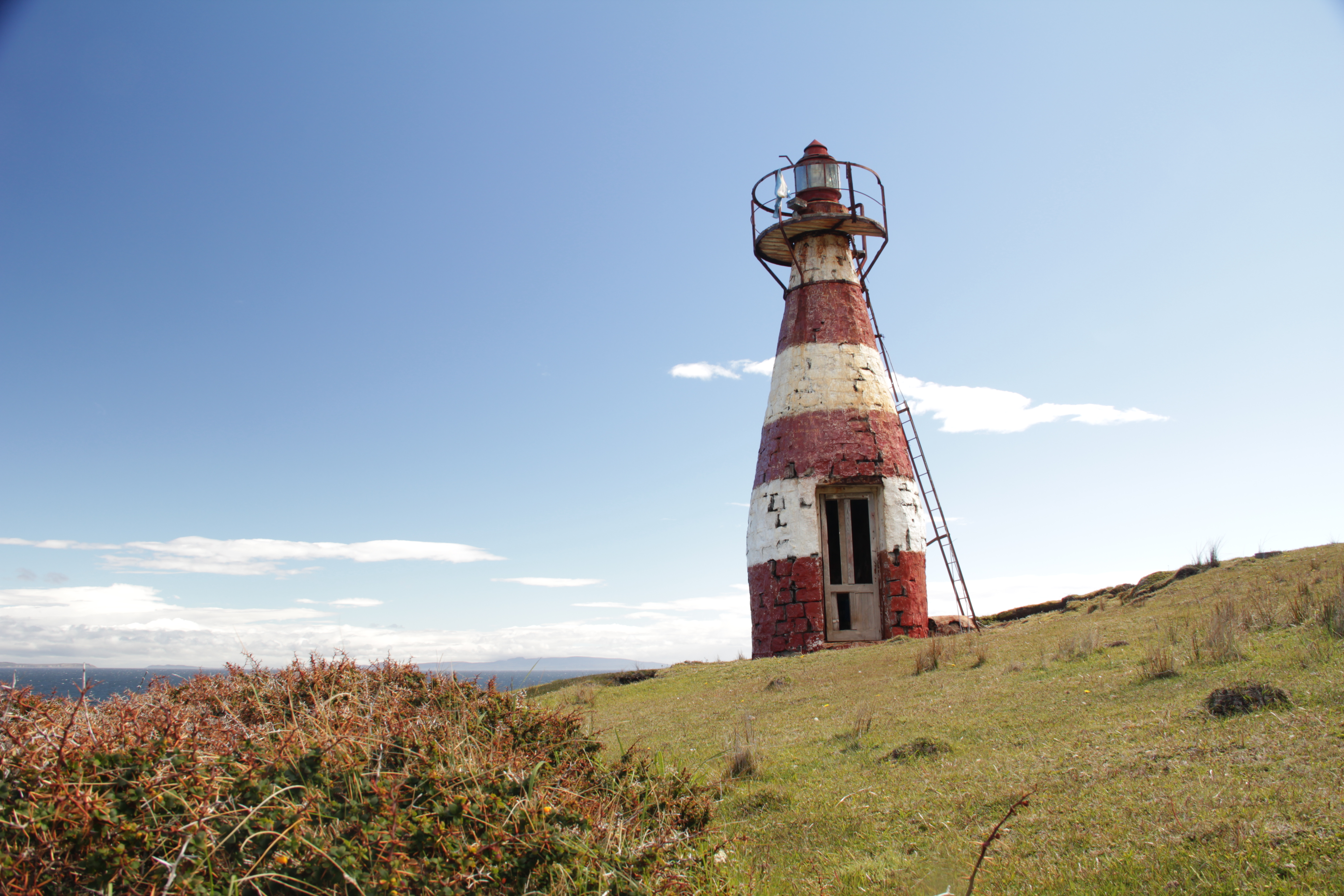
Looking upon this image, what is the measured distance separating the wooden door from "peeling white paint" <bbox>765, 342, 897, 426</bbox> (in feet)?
5.60

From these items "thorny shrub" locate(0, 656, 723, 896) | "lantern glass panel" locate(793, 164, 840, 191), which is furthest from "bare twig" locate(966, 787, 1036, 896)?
"lantern glass panel" locate(793, 164, 840, 191)

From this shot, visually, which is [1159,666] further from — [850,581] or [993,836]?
[850,581]

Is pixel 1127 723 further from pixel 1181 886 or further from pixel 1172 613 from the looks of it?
pixel 1172 613

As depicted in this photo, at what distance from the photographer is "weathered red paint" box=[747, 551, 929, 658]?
1502 cm

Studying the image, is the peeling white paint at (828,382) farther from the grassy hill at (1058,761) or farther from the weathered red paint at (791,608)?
the grassy hill at (1058,761)

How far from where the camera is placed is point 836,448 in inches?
615

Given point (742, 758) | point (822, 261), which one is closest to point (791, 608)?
point (822, 261)

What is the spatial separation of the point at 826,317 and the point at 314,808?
14673 millimetres

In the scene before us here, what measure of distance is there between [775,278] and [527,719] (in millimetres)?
13796

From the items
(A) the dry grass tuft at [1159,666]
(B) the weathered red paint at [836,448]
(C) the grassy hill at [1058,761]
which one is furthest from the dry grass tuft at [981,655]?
(B) the weathered red paint at [836,448]

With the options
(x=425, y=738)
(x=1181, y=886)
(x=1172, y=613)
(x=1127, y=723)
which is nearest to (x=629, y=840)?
(x=425, y=738)

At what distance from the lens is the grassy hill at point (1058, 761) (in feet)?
12.5

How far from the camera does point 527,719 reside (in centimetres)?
523

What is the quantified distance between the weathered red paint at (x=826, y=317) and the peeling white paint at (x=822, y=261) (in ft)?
0.41
